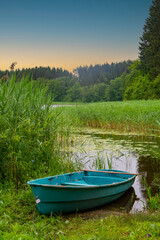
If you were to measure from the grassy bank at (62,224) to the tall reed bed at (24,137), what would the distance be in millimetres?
609

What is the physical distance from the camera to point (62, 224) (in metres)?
4.38

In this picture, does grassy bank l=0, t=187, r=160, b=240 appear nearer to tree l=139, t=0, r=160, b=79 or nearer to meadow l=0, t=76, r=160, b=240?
meadow l=0, t=76, r=160, b=240

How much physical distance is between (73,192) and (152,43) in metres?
37.5

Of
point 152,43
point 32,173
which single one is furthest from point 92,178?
point 152,43

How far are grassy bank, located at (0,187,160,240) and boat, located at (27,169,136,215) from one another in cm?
20

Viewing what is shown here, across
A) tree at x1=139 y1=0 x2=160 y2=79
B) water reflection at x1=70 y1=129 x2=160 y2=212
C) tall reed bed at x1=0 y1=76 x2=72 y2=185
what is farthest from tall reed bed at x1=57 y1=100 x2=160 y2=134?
tree at x1=139 y1=0 x2=160 y2=79

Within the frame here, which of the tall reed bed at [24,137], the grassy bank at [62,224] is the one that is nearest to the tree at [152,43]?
the tall reed bed at [24,137]

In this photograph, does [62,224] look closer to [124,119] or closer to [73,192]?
[73,192]

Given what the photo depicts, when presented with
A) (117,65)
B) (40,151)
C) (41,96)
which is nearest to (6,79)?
(41,96)

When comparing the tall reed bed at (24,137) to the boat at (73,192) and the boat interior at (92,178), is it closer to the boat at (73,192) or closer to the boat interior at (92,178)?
the boat interior at (92,178)

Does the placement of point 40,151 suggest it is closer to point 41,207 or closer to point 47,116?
point 47,116

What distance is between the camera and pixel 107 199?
17.8 ft

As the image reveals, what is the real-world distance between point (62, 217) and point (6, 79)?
3.96m

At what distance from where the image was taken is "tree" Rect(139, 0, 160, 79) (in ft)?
124
